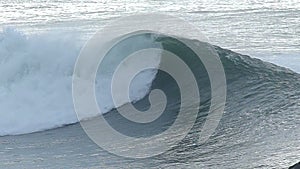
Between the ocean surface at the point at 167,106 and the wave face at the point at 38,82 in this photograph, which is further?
the wave face at the point at 38,82

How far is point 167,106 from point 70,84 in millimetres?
2017

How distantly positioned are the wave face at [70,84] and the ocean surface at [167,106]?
0.05 ft

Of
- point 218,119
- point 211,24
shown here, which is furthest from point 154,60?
point 211,24

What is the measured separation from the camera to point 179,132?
10.0 m

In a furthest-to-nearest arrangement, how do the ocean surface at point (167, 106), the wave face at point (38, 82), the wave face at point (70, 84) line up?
the wave face at point (38, 82) < the wave face at point (70, 84) < the ocean surface at point (167, 106)

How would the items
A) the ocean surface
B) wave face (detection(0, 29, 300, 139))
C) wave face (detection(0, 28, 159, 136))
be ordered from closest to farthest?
the ocean surface < wave face (detection(0, 29, 300, 139)) < wave face (detection(0, 28, 159, 136))

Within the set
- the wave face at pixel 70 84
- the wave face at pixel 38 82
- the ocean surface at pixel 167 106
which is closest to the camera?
the ocean surface at pixel 167 106

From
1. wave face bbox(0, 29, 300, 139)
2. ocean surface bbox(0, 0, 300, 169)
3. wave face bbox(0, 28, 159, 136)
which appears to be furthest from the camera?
wave face bbox(0, 28, 159, 136)

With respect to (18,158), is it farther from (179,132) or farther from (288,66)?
(288,66)

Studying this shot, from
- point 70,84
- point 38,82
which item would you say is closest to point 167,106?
point 70,84

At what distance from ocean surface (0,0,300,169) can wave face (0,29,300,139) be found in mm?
17

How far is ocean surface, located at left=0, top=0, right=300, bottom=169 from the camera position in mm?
8594

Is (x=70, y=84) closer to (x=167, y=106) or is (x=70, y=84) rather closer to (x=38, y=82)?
(x=38, y=82)

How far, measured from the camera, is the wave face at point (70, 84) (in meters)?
11.0
